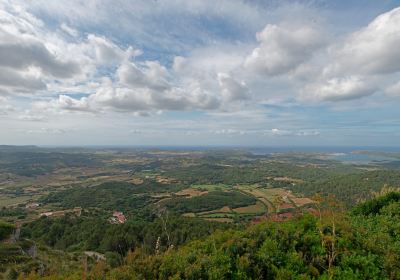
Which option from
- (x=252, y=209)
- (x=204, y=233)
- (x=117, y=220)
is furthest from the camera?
(x=252, y=209)

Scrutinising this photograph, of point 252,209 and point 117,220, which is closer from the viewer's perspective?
point 117,220

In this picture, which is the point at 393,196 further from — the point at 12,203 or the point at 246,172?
the point at 246,172

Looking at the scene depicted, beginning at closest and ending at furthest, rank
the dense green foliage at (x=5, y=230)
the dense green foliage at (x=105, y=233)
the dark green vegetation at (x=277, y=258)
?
the dark green vegetation at (x=277, y=258) → the dense green foliage at (x=5, y=230) → the dense green foliage at (x=105, y=233)

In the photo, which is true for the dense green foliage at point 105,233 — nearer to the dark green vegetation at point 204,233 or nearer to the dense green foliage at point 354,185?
the dark green vegetation at point 204,233

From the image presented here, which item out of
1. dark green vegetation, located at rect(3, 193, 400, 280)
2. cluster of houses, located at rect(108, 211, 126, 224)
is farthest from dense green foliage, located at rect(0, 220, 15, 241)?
dark green vegetation, located at rect(3, 193, 400, 280)

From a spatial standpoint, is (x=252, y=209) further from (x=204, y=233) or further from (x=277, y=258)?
(x=277, y=258)

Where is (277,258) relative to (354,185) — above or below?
above

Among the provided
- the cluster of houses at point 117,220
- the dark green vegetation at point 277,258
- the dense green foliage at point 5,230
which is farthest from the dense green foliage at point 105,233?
the dark green vegetation at point 277,258

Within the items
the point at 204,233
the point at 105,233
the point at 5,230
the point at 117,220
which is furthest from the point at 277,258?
the point at 117,220

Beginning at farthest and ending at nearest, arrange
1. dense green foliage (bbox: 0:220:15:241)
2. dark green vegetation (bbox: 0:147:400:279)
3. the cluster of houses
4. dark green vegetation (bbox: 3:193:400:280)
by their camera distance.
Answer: the cluster of houses → dense green foliage (bbox: 0:220:15:241) → dark green vegetation (bbox: 0:147:400:279) → dark green vegetation (bbox: 3:193:400:280)

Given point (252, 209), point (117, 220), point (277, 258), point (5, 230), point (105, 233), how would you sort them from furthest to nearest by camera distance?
point (252, 209)
point (117, 220)
point (105, 233)
point (5, 230)
point (277, 258)

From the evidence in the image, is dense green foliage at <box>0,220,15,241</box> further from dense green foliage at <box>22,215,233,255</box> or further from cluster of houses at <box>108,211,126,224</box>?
cluster of houses at <box>108,211,126,224</box>
